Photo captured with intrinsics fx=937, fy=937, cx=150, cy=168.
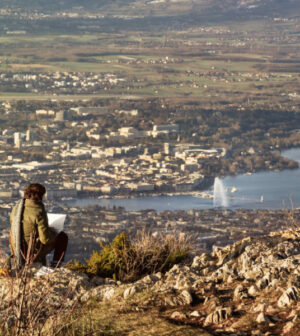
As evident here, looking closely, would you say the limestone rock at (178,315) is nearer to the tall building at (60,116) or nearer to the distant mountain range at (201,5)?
the tall building at (60,116)

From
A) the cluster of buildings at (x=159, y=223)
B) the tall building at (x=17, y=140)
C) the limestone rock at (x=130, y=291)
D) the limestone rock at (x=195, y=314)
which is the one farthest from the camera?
the tall building at (x=17, y=140)

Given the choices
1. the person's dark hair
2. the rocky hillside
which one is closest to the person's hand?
the person's dark hair

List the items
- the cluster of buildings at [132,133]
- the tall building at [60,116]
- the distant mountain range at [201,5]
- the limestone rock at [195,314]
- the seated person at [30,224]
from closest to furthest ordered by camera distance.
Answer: the limestone rock at [195,314] → the seated person at [30,224] → the cluster of buildings at [132,133] → the tall building at [60,116] → the distant mountain range at [201,5]

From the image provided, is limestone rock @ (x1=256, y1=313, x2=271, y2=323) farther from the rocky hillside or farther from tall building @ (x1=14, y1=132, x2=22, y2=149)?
tall building @ (x1=14, y1=132, x2=22, y2=149)

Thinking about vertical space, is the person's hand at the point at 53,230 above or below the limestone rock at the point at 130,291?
above

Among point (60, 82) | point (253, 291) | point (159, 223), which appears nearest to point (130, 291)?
point (253, 291)

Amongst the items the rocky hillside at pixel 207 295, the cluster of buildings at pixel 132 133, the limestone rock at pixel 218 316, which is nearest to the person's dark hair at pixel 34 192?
the rocky hillside at pixel 207 295

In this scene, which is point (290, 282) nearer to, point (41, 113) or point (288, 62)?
point (41, 113)
